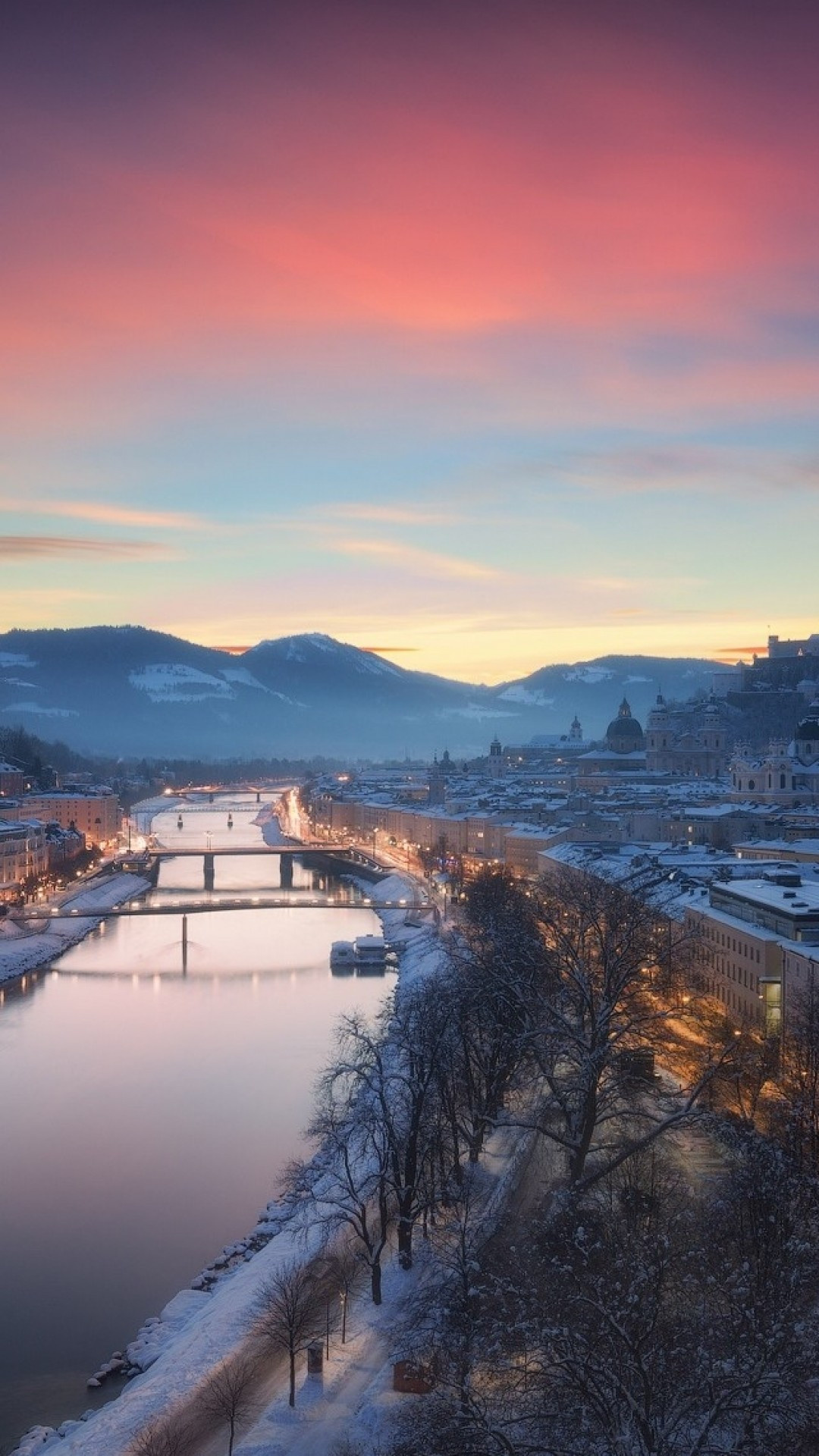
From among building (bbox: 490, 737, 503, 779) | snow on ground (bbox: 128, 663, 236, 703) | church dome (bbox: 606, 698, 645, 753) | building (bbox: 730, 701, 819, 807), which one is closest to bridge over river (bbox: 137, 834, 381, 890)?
building (bbox: 730, 701, 819, 807)

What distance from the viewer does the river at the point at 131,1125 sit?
31.7ft

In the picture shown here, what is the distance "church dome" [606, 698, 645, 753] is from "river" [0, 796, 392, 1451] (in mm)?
38915

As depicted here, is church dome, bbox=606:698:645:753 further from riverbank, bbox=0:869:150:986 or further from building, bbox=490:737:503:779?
riverbank, bbox=0:869:150:986

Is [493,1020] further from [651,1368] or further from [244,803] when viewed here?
[244,803]

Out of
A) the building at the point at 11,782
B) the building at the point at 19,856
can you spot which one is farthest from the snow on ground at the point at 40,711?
the building at the point at 19,856

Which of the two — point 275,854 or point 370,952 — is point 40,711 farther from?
point 370,952

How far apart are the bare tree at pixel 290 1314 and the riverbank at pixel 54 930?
14.1 metres

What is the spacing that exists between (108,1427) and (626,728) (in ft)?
191

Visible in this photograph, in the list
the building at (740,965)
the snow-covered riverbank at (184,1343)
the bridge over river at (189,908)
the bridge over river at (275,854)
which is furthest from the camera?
the bridge over river at (275,854)

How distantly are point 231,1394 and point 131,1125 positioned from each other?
6681mm

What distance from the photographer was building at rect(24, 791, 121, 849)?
4822cm

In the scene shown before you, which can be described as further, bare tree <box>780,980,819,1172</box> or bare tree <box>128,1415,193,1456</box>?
bare tree <box>780,980,819,1172</box>

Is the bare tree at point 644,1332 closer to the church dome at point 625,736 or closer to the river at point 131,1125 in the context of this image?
the river at point 131,1125

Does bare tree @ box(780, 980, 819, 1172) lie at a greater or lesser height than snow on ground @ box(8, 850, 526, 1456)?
greater
